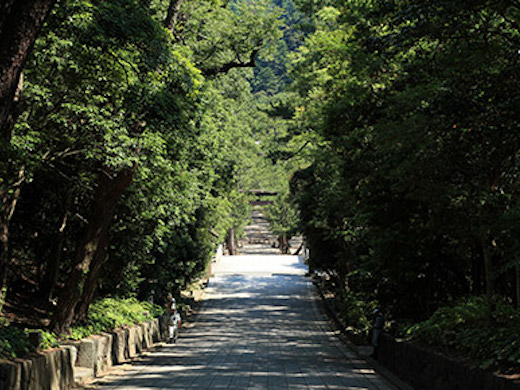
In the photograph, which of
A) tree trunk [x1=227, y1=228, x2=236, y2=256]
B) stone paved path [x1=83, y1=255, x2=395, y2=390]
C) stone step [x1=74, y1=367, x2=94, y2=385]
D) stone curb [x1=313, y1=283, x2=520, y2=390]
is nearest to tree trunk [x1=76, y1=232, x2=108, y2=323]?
stone paved path [x1=83, y1=255, x2=395, y2=390]

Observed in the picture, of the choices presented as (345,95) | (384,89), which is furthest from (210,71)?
(384,89)

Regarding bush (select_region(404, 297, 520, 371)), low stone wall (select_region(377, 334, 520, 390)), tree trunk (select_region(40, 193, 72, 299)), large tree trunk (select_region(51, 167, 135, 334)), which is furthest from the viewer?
tree trunk (select_region(40, 193, 72, 299))

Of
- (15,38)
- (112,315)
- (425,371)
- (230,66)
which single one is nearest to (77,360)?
(112,315)

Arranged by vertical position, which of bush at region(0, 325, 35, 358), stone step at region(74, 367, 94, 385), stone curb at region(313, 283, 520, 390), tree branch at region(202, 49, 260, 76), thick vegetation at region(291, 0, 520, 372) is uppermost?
tree branch at region(202, 49, 260, 76)

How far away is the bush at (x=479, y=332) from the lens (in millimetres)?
7305

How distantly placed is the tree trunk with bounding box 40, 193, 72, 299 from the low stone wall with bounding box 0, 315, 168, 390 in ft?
8.49

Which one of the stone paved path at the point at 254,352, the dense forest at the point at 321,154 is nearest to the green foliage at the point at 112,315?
the dense forest at the point at 321,154

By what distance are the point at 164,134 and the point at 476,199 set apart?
5916 millimetres

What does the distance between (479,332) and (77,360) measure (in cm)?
757

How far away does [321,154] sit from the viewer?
22328mm

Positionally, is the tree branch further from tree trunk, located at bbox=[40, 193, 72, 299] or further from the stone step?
the stone step

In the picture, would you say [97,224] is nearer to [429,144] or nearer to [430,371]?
[429,144]

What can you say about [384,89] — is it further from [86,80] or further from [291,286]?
[291,286]

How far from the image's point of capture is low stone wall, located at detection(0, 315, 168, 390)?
7.50m
